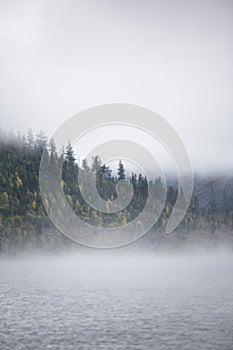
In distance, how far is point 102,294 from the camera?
10300 cm

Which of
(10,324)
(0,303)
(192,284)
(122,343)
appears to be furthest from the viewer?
(192,284)

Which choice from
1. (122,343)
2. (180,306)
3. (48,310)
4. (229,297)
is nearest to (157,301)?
(180,306)

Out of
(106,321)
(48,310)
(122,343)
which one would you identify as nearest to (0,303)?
(48,310)

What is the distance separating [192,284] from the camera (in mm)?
123125

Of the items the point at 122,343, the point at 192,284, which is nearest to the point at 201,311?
the point at 122,343

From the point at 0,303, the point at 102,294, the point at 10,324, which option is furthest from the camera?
the point at 102,294

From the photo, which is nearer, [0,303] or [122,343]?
[122,343]

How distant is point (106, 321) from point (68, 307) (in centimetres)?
1734

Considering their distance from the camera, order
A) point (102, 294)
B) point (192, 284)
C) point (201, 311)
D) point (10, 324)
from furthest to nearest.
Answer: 1. point (192, 284)
2. point (102, 294)
3. point (201, 311)
4. point (10, 324)

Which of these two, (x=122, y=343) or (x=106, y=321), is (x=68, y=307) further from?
(x=122, y=343)

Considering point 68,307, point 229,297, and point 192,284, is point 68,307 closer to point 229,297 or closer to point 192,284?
point 229,297

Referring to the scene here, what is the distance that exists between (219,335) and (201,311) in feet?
62.0

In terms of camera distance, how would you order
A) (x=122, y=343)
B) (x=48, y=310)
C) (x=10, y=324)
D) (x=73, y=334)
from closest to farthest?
(x=122, y=343)
(x=73, y=334)
(x=10, y=324)
(x=48, y=310)

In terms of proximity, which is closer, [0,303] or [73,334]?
[73,334]
